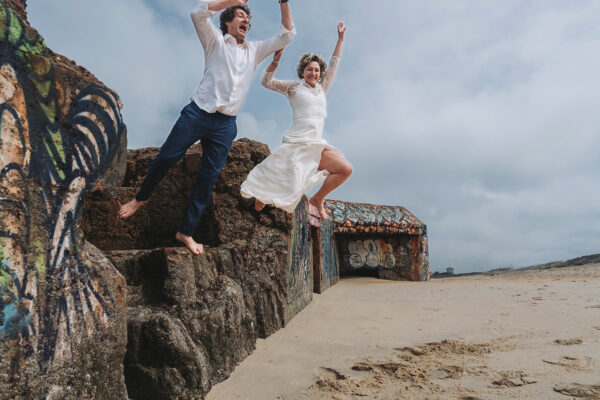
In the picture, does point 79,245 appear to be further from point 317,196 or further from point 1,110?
point 317,196

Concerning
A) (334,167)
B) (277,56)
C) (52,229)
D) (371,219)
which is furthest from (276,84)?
(371,219)

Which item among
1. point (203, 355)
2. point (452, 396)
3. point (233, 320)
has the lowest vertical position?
point (452, 396)

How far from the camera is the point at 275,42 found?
11.4ft

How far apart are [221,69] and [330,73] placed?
1779mm

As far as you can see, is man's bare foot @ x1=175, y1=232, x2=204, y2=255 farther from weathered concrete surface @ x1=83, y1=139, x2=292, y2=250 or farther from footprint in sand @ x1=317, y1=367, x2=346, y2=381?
footprint in sand @ x1=317, y1=367, x2=346, y2=381

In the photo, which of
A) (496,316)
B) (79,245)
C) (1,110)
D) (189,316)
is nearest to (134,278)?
(189,316)

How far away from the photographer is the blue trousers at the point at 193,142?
3.08 meters

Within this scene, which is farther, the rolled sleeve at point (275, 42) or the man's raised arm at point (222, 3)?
the rolled sleeve at point (275, 42)

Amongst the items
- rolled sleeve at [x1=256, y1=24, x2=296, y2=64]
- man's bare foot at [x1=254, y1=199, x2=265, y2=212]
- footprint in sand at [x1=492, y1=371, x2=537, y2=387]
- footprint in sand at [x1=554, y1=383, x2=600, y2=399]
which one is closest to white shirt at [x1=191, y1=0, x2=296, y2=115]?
rolled sleeve at [x1=256, y1=24, x2=296, y2=64]

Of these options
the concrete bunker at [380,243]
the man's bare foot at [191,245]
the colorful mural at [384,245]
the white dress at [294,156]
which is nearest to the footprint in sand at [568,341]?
the white dress at [294,156]

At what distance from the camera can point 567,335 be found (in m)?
3.39

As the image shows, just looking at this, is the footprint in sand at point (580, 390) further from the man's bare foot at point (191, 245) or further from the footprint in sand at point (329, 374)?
the man's bare foot at point (191, 245)

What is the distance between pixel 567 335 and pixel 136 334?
3365mm

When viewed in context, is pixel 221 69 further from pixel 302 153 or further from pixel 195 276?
pixel 195 276
